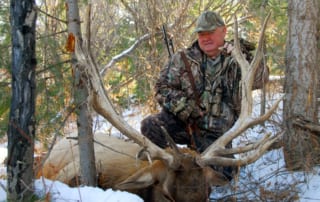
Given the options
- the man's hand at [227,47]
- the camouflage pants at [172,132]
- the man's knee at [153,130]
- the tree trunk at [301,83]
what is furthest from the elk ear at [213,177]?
the man's hand at [227,47]

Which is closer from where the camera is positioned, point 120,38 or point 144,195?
point 144,195

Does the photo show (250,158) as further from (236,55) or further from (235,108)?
(235,108)

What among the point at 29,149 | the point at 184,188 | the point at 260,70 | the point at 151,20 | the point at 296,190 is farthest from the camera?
the point at 151,20

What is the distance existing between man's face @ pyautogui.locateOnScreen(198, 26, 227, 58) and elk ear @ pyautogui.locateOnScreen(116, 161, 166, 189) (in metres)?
1.88

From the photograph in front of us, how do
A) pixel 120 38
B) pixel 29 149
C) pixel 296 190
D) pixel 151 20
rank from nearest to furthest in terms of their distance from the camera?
pixel 29 149 → pixel 296 190 → pixel 151 20 → pixel 120 38

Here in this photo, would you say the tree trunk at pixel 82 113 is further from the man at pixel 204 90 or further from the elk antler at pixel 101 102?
Answer: the man at pixel 204 90

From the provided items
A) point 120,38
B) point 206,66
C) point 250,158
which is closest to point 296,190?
point 250,158

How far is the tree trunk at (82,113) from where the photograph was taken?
4230 millimetres

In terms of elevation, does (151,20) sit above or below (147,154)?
above

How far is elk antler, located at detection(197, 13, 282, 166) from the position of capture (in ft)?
14.3

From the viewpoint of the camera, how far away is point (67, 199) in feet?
12.4

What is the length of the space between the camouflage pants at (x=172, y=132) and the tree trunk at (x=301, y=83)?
0.93 m

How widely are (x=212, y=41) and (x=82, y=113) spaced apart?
82.8 inches

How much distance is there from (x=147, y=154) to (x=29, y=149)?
106 cm
